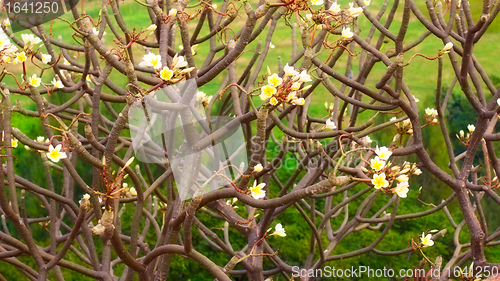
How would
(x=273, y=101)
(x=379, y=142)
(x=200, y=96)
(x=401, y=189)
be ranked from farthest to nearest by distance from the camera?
(x=379, y=142) < (x=200, y=96) < (x=401, y=189) < (x=273, y=101)

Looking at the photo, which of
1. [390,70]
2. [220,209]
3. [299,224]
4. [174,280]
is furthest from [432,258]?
[390,70]

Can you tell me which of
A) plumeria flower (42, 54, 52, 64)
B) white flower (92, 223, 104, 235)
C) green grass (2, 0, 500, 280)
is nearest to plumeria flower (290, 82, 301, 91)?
white flower (92, 223, 104, 235)

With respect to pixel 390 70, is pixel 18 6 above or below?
above

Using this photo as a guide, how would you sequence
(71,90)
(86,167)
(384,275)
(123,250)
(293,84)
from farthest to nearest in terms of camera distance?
(86,167), (384,275), (71,90), (123,250), (293,84)

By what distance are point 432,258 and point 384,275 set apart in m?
0.38

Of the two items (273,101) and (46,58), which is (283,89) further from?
(46,58)

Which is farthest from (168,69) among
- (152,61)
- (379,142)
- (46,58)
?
(379,142)

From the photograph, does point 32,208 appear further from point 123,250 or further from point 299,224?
point 123,250

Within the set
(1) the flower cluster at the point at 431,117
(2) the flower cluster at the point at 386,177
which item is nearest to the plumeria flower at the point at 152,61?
(2) the flower cluster at the point at 386,177

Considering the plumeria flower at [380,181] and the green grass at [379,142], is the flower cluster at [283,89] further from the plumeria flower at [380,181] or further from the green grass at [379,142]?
the green grass at [379,142]

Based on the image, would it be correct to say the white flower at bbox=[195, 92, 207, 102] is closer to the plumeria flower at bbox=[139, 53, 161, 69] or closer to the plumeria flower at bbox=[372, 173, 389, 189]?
the plumeria flower at bbox=[139, 53, 161, 69]

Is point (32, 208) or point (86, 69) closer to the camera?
point (86, 69)

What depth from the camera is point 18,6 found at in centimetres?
128

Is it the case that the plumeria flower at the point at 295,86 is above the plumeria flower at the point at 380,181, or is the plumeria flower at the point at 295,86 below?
above
